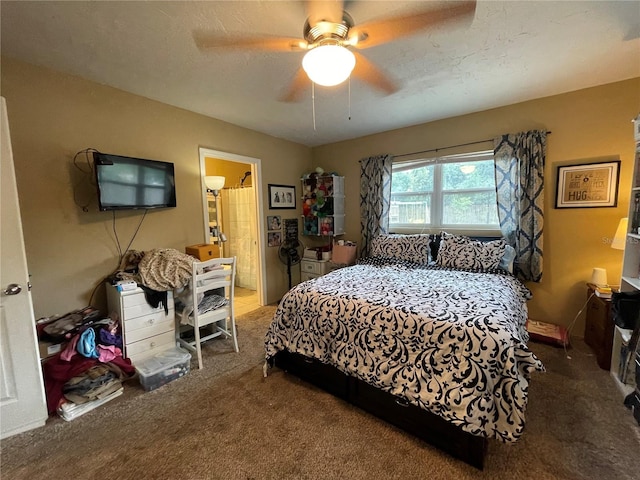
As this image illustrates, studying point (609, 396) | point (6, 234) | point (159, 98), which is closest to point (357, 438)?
point (609, 396)

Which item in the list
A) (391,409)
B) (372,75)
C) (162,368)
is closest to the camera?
(391,409)

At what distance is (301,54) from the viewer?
1888 mm

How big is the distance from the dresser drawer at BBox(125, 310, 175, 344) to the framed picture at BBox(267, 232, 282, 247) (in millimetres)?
1741

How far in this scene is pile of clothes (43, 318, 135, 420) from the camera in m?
1.79

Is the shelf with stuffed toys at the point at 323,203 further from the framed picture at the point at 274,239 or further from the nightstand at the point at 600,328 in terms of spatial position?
the nightstand at the point at 600,328

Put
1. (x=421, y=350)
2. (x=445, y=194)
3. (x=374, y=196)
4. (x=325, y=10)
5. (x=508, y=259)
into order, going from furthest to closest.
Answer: (x=374, y=196)
(x=445, y=194)
(x=508, y=259)
(x=421, y=350)
(x=325, y=10)

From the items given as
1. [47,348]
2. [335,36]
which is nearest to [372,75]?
[335,36]

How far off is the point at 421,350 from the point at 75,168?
117 inches

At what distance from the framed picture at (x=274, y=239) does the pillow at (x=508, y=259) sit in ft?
9.27

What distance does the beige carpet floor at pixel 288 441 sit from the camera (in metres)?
1.37

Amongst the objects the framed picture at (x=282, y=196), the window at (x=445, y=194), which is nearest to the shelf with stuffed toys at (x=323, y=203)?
the framed picture at (x=282, y=196)

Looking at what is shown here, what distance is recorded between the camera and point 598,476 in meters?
1.31

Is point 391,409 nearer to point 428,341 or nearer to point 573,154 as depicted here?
point 428,341

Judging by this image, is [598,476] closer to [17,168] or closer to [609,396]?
[609,396]
